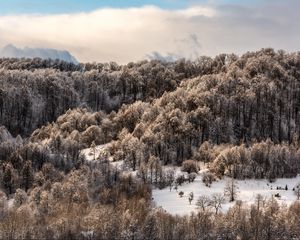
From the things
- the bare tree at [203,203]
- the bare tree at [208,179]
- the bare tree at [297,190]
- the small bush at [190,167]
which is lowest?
the bare tree at [203,203]

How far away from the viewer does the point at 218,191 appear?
535 feet

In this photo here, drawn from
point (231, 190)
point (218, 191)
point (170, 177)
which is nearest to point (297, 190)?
point (231, 190)

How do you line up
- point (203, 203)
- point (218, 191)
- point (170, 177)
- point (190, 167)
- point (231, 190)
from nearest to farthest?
1. point (203, 203)
2. point (231, 190)
3. point (218, 191)
4. point (170, 177)
5. point (190, 167)

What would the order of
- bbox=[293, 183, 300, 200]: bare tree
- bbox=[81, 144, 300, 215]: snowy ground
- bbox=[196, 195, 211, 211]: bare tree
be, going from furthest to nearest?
1. bbox=[293, 183, 300, 200]: bare tree
2. bbox=[81, 144, 300, 215]: snowy ground
3. bbox=[196, 195, 211, 211]: bare tree

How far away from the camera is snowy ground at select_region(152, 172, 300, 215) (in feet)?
498

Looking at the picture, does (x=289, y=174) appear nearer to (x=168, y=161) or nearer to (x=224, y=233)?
(x=168, y=161)

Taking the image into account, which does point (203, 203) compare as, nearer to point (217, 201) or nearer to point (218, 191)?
point (217, 201)

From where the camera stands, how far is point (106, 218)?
411 ft

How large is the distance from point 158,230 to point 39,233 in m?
27.6

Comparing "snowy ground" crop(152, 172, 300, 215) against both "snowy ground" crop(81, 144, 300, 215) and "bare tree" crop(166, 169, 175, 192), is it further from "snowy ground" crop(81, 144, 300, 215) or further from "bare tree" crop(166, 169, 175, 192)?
"bare tree" crop(166, 169, 175, 192)

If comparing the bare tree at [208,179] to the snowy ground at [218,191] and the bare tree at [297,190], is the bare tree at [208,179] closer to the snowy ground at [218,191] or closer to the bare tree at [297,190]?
the snowy ground at [218,191]

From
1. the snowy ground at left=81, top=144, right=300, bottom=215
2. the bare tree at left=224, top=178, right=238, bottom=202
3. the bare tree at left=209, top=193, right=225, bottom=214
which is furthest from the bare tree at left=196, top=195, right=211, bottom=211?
the bare tree at left=224, top=178, right=238, bottom=202

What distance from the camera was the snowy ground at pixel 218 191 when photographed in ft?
498

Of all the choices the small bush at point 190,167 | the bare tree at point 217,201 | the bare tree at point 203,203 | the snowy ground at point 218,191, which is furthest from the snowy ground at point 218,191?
the small bush at point 190,167
